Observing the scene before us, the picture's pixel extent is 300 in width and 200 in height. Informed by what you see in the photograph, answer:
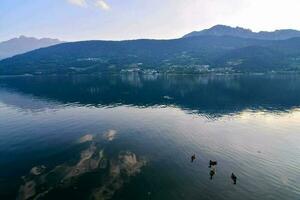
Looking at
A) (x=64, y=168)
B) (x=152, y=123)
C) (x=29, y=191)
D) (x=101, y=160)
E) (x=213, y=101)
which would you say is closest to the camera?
(x=29, y=191)

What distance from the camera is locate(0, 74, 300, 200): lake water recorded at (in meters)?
58.5

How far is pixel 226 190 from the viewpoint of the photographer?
5791 centimetres

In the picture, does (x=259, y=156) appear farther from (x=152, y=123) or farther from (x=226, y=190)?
(x=152, y=123)

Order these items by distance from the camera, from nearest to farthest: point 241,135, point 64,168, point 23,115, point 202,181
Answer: point 202,181
point 64,168
point 241,135
point 23,115

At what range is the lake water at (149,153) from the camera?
58500 mm

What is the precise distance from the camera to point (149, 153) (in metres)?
80.5

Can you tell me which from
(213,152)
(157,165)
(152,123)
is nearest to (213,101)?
(152,123)

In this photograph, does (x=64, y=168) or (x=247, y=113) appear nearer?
(x=64, y=168)

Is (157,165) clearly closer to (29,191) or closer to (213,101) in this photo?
(29,191)

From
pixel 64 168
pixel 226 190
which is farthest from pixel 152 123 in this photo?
pixel 226 190

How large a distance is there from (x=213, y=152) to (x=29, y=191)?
169 ft

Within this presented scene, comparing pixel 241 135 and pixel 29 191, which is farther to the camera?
pixel 241 135

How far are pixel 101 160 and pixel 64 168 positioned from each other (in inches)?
400

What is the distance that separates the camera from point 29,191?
57.6 m
